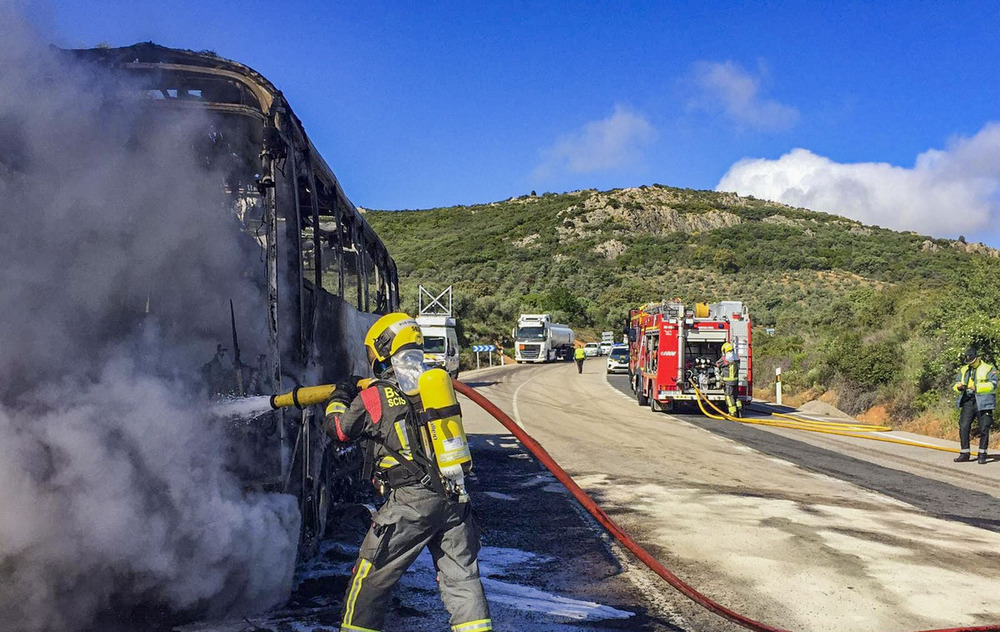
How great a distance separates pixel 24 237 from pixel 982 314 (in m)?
17.2

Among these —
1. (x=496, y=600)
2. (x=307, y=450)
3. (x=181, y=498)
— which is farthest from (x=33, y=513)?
(x=496, y=600)

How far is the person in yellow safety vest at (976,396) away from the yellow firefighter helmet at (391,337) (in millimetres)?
11190

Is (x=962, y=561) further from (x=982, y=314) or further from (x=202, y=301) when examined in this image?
→ (x=982, y=314)

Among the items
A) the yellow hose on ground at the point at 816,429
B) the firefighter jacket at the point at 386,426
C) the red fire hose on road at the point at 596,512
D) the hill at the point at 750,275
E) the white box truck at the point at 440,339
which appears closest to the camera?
the firefighter jacket at the point at 386,426

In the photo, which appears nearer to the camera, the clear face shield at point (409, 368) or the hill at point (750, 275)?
the clear face shield at point (409, 368)

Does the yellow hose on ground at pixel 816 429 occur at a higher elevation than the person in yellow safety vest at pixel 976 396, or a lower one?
lower

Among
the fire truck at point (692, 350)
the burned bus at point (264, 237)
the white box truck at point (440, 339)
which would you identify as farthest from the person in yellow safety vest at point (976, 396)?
the white box truck at point (440, 339)

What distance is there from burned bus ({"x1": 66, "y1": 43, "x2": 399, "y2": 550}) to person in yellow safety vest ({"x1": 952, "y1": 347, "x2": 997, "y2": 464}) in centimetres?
1029

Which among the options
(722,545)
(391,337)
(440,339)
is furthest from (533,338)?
(391,337)

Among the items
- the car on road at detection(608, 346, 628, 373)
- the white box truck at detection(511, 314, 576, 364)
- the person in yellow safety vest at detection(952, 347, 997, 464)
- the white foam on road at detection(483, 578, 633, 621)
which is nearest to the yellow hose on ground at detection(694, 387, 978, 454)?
the person in yellow safety vest at detection(952, 347, 997, 464)

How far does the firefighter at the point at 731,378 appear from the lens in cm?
1916

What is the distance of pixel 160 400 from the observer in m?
4.45

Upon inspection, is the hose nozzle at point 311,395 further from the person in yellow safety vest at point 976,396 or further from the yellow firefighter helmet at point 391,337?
the person in yellow safety vest at point 976,396

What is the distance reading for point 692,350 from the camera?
21.2 metres
